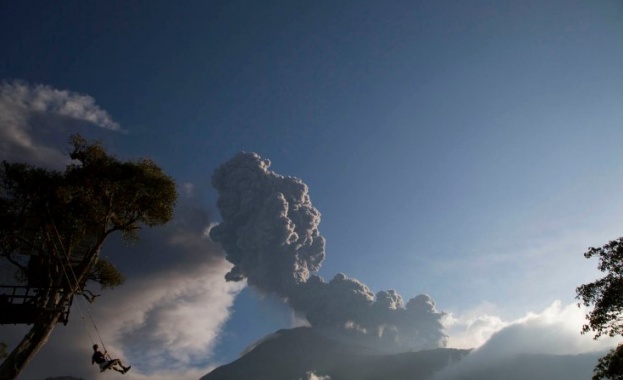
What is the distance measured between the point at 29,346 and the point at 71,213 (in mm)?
6890

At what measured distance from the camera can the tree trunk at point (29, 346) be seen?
15393mm

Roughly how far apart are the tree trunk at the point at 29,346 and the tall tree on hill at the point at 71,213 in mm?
45

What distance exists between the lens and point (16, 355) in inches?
618

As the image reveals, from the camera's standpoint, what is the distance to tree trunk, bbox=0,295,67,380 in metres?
15.4

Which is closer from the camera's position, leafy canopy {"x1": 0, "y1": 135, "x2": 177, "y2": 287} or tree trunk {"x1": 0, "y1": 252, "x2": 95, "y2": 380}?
tree trunk {"x1": 0, "y1": 252, "x2": 95, "y2": 380}

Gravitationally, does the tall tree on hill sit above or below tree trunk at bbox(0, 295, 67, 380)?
above

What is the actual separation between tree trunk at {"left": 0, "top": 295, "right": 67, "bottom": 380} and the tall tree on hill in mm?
45

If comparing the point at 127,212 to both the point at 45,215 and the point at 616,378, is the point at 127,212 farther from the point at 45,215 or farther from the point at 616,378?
the point at 616,378

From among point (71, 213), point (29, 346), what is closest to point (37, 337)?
point (29, 346)

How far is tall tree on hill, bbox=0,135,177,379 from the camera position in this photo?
18.5m

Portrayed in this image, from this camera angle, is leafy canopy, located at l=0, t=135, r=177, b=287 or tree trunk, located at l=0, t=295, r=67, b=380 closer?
tree trunk, located at l=0, t=295, r=67, b=380

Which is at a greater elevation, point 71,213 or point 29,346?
point 71,213

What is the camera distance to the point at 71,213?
797 inches

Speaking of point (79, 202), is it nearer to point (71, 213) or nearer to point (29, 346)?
point (71, 213)
